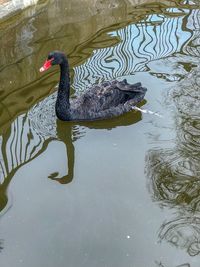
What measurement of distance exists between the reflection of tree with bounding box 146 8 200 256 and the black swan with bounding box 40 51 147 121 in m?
0.47

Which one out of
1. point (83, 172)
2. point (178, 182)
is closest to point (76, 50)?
point (83, 172)

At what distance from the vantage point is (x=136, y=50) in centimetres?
614

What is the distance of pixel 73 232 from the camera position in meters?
3.48

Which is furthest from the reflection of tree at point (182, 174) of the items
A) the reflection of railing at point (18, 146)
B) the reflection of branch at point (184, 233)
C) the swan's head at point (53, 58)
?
the swan's head at point (53, 58)

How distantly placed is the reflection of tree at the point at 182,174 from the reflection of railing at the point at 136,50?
0.85 m

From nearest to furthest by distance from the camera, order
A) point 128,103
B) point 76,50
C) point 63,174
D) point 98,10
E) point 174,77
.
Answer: point 63,174
point 128,103
point 174,77
point 76,50
point 98,10

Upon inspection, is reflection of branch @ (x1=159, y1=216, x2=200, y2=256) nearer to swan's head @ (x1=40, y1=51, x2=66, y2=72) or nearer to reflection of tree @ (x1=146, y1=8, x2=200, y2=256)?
reflection of tree @ (x1=146, y1=8, x2=200, y2=256)

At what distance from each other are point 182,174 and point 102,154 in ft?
2.45

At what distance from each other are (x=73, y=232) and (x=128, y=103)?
1738mm

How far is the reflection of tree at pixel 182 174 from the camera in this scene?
3424 mm

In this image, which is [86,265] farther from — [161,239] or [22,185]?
[22,185]

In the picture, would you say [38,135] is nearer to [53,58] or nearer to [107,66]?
[53,58]

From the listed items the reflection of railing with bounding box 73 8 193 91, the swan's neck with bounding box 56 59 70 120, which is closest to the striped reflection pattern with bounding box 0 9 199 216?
the reflection of railing with bounding box 73 8 193 91

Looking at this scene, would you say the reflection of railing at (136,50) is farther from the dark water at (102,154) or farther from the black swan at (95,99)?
the black swan at (95,99)
